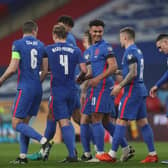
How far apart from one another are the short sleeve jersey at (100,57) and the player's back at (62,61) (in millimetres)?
358

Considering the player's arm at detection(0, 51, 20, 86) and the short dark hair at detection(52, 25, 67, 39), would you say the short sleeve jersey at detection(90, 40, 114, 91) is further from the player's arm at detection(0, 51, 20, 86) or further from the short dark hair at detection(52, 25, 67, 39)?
the player's arm at detection(0, 51, 20, 86)

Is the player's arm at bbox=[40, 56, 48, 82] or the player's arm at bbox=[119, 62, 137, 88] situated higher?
the player's arm at bbox=[40, 56, 48, 82]

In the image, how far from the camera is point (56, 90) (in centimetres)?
863

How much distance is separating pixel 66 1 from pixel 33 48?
17.7 meters

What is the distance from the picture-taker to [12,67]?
8258 millimetres

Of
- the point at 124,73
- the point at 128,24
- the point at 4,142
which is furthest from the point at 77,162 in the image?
the point at 128,24

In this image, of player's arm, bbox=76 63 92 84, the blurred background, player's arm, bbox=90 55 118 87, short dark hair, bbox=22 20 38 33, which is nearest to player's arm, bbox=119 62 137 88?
player's arm, bbox=90 55 118 87

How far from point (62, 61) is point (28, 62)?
1.44 ft

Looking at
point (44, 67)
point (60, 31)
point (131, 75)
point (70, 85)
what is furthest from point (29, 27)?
point (131, 75)

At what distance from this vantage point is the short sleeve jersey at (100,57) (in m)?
8.86

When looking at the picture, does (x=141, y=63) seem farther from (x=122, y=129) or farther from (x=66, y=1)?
(x=66, y=1)

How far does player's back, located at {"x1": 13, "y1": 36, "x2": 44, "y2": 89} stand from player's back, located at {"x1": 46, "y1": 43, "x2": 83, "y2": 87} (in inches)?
7.2

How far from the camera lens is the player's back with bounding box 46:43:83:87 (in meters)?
8.56

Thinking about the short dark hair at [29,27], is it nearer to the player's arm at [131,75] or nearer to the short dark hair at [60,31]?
the short dark hair at [60,31]
